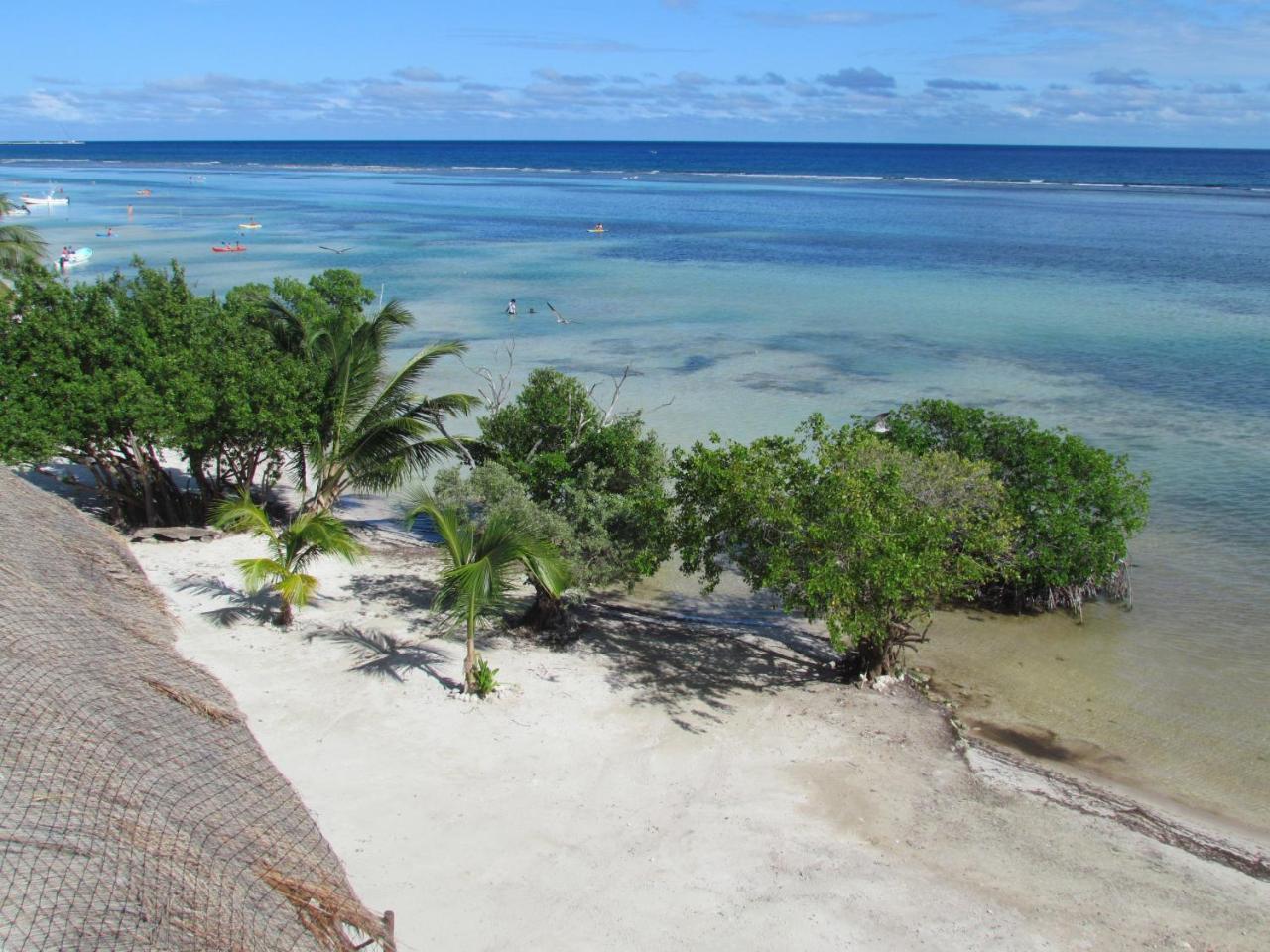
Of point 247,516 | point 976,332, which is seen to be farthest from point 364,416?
point 976,332

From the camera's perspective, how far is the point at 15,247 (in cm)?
2273

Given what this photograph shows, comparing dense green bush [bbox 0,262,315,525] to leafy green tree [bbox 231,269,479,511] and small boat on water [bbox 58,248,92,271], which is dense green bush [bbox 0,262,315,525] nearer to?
leafy green tree [bbox 231,269,479,511]

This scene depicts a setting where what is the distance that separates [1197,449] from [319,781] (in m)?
19.2

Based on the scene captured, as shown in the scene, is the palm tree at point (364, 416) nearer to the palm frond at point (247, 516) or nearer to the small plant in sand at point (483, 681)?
the palm frond at point (247, 516)

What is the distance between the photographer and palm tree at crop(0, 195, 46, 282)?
22.5 m

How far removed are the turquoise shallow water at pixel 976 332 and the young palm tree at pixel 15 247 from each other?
1001 centimetres

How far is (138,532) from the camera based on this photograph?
1388 centimetres

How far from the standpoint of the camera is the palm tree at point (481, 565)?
985cm

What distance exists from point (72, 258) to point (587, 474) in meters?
38.4

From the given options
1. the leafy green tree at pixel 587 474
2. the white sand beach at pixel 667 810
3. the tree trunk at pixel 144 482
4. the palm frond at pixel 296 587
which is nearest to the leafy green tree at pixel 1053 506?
the white sand beach at pixel 667 810

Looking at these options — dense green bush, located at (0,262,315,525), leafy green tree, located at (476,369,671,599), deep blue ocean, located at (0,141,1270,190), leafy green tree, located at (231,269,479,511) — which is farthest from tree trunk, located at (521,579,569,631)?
deep blue ocean, located at (0,141,1270,190)

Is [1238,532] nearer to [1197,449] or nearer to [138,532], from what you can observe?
[1197,449]

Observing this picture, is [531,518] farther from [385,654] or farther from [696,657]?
[696,657]

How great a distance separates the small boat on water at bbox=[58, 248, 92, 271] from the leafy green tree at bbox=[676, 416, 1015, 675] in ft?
123
